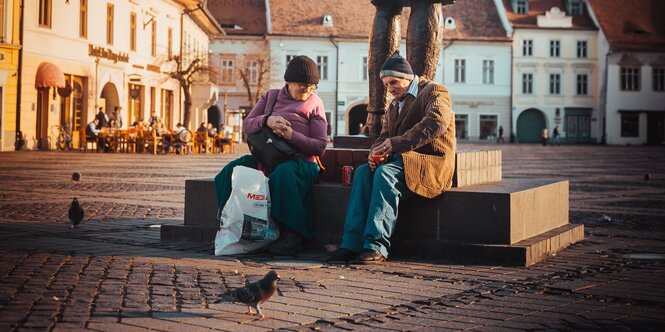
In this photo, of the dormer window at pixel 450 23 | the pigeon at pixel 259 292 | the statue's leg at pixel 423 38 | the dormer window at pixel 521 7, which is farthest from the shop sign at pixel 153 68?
the pigeon at pixel 259 292

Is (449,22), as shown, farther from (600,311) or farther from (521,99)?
(600,311)

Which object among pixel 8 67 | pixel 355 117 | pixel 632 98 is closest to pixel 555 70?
pixel 632 98

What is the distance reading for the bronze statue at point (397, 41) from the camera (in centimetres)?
849

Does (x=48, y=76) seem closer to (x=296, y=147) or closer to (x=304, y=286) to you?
(x=296, y=147)

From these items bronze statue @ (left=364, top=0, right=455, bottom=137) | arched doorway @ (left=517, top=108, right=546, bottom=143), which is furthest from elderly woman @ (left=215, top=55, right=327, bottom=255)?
arched doorway @ (left=517, top=108, right=546, bottom=143)

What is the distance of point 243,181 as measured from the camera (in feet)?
22.2

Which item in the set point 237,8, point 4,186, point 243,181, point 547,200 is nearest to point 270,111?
point 243,181

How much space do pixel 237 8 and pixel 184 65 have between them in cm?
1968

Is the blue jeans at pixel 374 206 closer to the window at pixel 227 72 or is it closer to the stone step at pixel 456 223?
the stone step at pixel 456 223

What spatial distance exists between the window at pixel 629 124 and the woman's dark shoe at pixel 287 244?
61082 mm

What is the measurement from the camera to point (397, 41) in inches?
345

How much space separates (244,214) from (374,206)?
96cm

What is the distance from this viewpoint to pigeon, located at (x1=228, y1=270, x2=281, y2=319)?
14.2ft

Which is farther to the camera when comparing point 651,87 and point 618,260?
point 651,87
